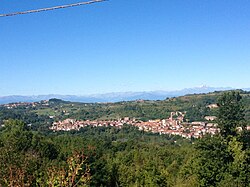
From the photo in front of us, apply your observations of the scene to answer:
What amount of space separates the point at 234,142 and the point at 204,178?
7712mm

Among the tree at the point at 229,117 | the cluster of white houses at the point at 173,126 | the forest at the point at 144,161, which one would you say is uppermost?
the tree at the point at 229,117

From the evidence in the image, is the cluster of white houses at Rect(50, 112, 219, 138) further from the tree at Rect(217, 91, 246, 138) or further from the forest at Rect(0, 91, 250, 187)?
the tree at Rect(217, 91, 246, 138)

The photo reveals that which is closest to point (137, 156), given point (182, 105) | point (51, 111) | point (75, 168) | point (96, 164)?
point (96, 164)

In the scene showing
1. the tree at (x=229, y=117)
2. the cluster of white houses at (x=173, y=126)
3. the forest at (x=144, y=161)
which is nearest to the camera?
the forest at (x=144, y=161)

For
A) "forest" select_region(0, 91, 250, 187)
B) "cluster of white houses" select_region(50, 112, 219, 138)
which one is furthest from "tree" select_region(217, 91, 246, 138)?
"cluster of white houses" select_region(50, 112, 219, 138)

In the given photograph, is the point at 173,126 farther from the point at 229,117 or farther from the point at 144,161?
the point at 144,161

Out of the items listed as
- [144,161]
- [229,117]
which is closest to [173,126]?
[229,117]

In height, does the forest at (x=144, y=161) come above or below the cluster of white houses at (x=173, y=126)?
above

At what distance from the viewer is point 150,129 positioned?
350 ft

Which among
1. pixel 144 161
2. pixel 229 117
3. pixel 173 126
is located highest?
pixel 229 117

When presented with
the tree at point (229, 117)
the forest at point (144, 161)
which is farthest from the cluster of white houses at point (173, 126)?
the tree at point (229, 117)

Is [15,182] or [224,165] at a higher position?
[15,182]

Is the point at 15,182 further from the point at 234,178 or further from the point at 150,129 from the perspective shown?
the point at 150,129

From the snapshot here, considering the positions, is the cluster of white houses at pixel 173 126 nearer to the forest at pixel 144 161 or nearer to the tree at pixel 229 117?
the forest at pixel 144 161
